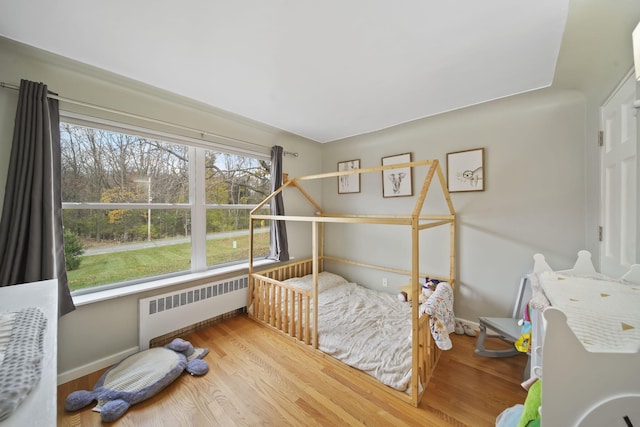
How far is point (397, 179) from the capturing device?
2859 mm

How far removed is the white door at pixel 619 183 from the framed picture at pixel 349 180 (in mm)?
2216

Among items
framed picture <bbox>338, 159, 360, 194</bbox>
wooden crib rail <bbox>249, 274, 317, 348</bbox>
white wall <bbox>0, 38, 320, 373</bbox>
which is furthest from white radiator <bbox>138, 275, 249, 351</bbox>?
framed picture <bbox>338, 159, 360, 194</bbox>

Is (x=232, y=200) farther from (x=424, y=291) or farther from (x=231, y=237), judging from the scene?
(x=424, y=291)

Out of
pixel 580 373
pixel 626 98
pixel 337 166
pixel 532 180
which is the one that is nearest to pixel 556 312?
pixel 580 373

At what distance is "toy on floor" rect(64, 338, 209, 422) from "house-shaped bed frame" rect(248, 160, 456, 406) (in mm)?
715

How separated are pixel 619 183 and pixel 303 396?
245cm

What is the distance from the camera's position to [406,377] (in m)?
1.56

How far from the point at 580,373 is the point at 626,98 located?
1601mm

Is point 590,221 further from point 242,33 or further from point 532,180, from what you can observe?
point 242,33

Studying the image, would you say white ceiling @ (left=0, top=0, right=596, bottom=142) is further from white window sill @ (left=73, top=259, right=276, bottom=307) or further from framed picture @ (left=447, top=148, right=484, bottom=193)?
white window sill @ (left=73, top=259, right=276, bottom=307)

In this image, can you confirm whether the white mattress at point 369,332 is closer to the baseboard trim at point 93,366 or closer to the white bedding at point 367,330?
the white bedding at point 367,330

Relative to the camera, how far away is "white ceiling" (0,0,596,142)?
44.3 inches

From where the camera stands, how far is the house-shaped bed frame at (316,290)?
4.81 ft

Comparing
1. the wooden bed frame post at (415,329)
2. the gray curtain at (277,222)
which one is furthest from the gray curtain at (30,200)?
the wooden bed frame post at (415,329)
